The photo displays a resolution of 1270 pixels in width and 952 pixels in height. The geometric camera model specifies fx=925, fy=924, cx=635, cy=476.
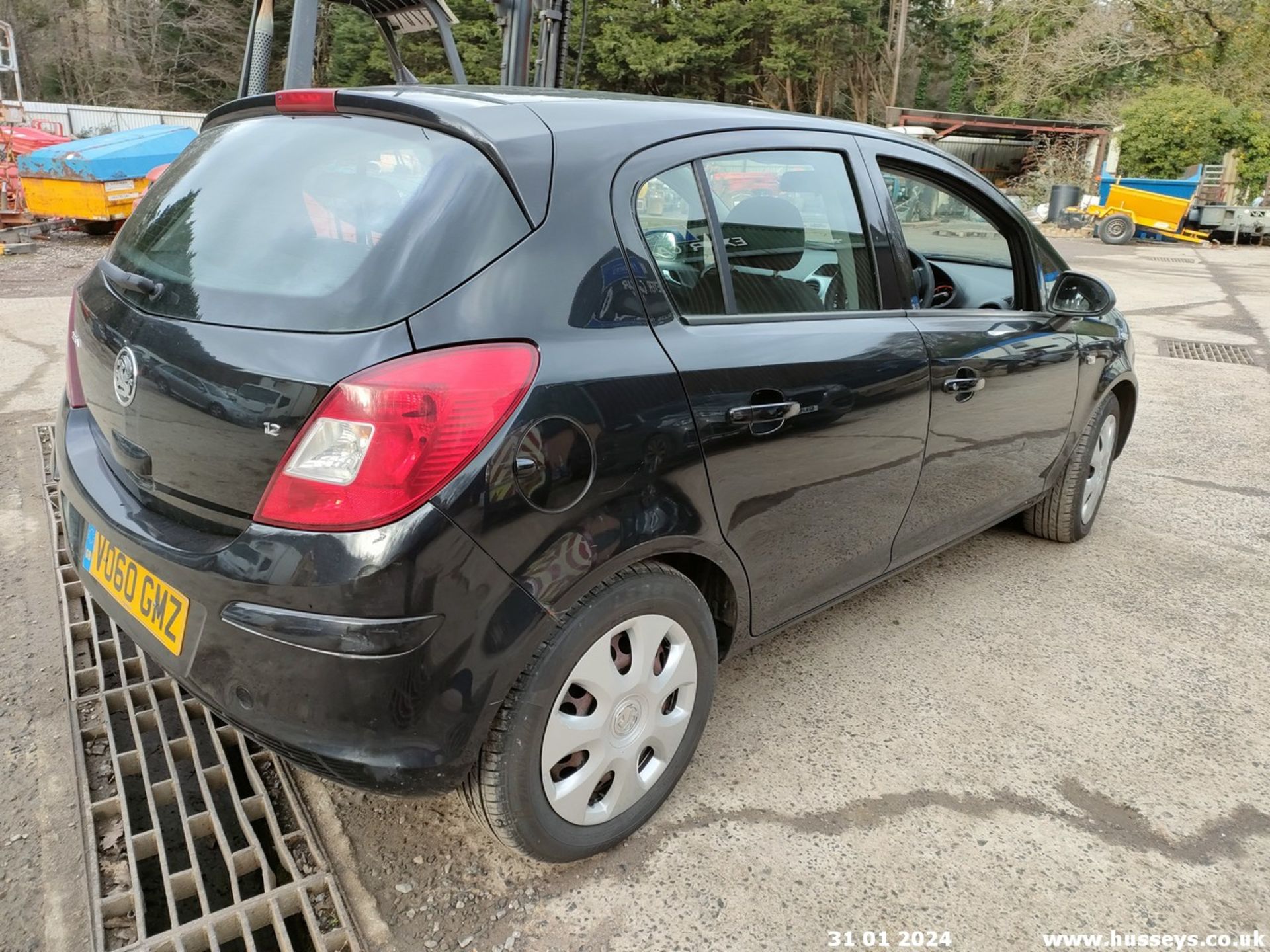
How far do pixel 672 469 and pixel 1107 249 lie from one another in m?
19.3

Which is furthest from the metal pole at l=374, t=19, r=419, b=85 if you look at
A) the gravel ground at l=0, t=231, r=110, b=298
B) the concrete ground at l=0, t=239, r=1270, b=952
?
the concrete ground at l=0, t=239, r=1270, b=952

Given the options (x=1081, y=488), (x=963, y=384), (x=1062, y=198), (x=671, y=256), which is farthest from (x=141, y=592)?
(x=1062, y=198)

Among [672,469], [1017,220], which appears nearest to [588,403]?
[672,469]

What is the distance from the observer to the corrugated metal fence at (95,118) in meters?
23.8

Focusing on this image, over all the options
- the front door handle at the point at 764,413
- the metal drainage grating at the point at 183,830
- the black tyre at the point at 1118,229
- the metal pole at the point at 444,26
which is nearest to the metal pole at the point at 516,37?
the metal pole at the point at 444,26

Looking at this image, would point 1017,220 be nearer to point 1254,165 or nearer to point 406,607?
point 406,607

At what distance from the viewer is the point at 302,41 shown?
489 cm

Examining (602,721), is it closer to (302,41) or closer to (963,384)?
(963,384)

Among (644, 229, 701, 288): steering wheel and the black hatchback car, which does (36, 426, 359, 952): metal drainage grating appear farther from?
(644, 229, 701, 288): steering wheel

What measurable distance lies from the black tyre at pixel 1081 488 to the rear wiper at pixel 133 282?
3.24 m

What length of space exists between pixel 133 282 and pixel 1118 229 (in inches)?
826

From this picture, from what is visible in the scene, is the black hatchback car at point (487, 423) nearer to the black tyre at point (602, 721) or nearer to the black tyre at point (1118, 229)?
the black tyre at point (602, 721)

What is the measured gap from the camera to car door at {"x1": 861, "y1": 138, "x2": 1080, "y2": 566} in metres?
2.72

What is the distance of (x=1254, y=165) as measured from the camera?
23.3 meters
